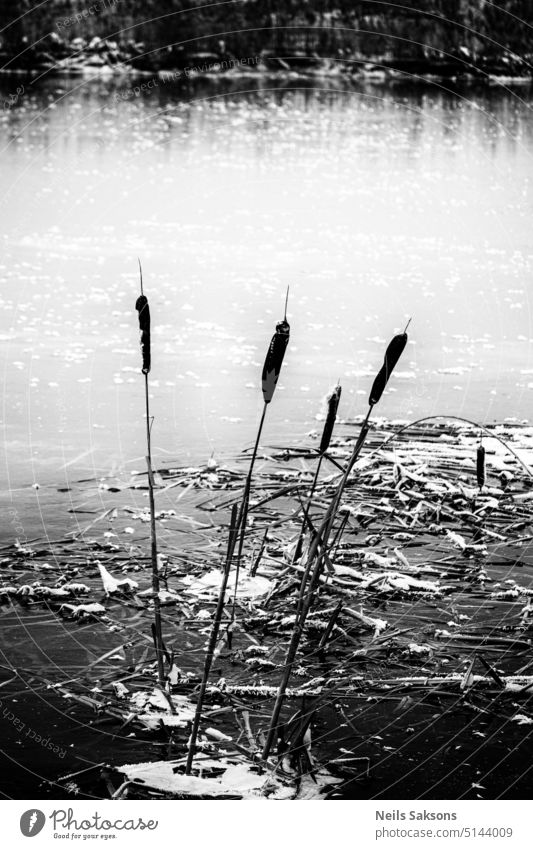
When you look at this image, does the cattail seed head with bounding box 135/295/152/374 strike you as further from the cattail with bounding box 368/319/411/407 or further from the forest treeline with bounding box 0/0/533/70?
the forest treeline with bounding box 0/0/533/70

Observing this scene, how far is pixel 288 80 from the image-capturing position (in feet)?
94.5

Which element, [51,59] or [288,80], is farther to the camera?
[51,59]

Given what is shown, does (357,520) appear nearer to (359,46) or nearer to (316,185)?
(316,185)

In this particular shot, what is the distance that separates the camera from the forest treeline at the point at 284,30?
100ft

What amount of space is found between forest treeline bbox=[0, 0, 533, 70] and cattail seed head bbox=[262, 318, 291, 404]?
29.4m

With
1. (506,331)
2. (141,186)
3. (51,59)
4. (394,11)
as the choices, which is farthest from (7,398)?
(394,11)

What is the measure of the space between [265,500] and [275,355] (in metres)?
0.41

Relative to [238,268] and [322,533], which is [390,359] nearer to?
[322,533]

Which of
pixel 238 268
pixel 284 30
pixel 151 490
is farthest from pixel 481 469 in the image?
pixel 284 30

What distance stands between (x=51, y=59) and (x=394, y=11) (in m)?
9.88

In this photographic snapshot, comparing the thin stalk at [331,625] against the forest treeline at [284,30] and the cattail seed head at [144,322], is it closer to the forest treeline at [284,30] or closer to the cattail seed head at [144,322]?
the cattail seed head at [144,322]

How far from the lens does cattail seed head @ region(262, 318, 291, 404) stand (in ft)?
7.55

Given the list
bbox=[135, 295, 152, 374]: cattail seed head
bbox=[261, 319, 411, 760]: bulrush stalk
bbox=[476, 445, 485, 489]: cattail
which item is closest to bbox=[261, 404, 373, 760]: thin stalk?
bbox=[261, 319, 411, 760]: bulrush stalk
